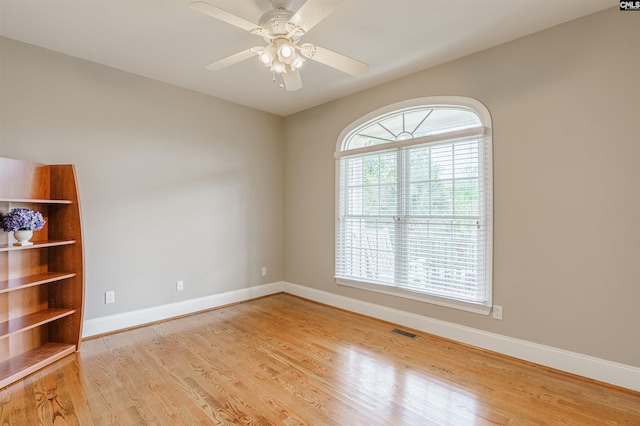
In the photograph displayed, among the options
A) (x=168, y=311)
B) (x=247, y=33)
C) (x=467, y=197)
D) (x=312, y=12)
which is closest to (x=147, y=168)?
(x=168, y=311)

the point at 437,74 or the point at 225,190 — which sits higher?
the point at 437,74

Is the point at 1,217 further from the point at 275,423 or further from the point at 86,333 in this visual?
the point at 275,423

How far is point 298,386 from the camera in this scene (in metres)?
2.35

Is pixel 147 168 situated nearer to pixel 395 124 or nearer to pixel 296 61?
pixel 296 61

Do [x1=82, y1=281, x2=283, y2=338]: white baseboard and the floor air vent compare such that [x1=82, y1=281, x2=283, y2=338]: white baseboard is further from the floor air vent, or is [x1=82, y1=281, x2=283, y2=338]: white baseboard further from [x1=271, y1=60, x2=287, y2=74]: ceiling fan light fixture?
[x1=271, y1=60, x2=287, y2=74]: ceiling fan light fixture

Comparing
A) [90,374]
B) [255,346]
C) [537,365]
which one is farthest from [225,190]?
[537,365]

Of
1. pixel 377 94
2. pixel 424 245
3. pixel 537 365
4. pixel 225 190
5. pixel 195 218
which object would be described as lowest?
pixel 537 365

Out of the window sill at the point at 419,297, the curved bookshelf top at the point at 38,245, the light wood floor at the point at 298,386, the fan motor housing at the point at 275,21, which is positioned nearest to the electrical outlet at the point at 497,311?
the window sill at the point at 419,297

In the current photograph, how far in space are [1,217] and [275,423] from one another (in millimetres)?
2712

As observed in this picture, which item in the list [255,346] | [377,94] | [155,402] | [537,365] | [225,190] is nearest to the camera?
[155,402]

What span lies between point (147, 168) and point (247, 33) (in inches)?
77.2

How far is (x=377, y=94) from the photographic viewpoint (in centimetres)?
386

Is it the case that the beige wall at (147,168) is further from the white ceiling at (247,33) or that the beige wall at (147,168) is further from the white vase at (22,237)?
the white vase at (22,237)

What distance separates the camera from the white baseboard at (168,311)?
3.25 m
